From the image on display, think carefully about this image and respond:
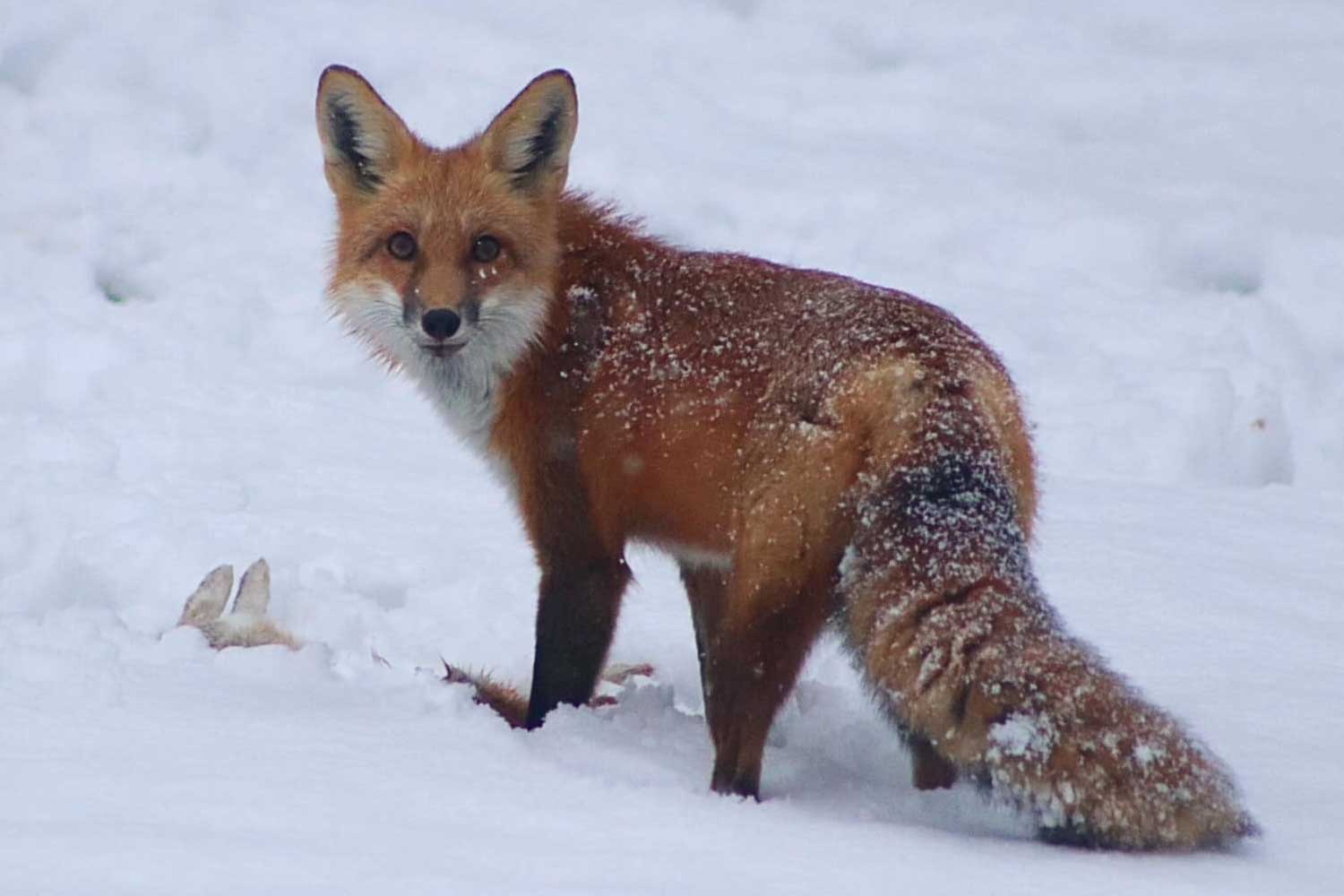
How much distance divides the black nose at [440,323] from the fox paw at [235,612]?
116 cm

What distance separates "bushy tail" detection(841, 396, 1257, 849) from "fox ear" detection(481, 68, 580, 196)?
153 cm

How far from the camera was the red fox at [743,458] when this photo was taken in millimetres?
3521

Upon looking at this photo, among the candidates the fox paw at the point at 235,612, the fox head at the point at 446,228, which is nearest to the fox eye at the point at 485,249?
the fox head at the point at 446,228

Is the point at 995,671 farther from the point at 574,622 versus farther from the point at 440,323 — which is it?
the point at 440,323

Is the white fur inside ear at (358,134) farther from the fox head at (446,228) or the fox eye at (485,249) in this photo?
the fox eye at (485,249)

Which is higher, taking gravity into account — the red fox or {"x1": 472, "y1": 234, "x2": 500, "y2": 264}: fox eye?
{"x1": 472, "y1": 234, "x2": 500, "y2": 264}: fox eye

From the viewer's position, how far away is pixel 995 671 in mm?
3537

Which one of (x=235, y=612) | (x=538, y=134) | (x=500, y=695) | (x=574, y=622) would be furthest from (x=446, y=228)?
(x=235, y=612)

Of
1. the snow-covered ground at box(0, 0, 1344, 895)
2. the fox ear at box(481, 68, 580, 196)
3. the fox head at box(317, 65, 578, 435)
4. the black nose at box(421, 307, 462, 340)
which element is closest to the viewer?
the snow-covered ground at box(0, 0, 1344, 895)

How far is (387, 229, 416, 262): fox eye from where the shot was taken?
15.5ft

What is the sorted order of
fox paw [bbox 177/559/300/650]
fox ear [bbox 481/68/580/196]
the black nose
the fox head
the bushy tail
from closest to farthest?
the bushy tail
the black nose
the fox head
fox ear [bbox 481/68/580/196]
fox paw [bbox 177/559/300/650]

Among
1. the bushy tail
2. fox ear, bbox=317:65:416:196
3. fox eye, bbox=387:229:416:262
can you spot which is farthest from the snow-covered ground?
fox ear, bbox=317:65:416:196

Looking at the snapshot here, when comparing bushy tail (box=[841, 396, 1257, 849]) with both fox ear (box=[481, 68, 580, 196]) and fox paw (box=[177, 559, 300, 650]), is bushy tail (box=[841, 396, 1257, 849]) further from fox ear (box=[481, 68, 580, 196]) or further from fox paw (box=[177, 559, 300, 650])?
fox paw (box=[177, 559, 300, 650])

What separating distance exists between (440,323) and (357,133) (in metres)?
0.71
